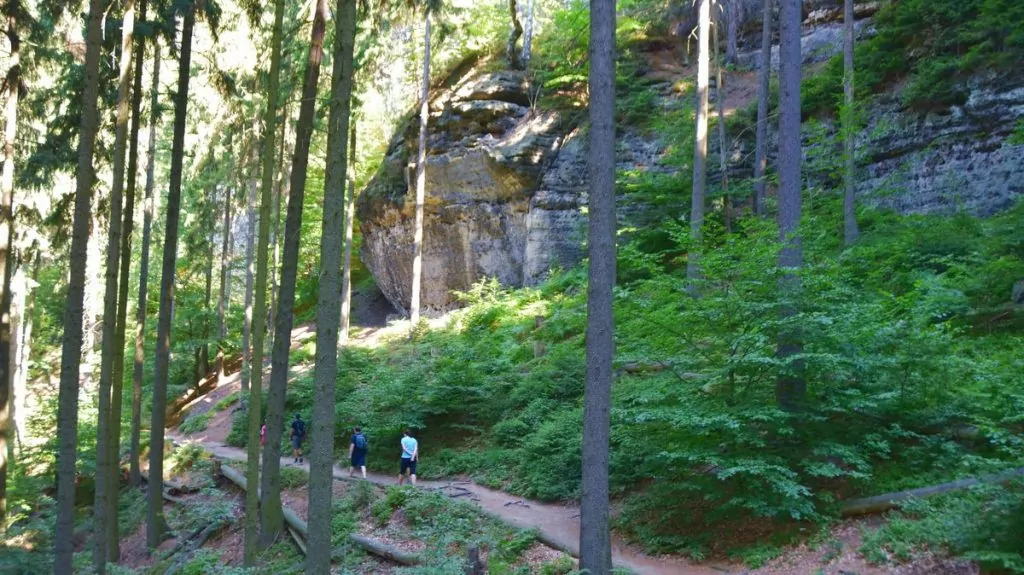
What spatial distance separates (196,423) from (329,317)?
820 inches

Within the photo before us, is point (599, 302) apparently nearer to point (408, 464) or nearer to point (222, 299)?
point (408, 464)

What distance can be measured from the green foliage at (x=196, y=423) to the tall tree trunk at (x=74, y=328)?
685 inches

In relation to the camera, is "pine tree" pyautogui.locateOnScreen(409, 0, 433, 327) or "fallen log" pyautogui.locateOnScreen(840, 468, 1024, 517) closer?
"fallen log" pyautogui.locateOnScreen(840, 468, 1024, 517)

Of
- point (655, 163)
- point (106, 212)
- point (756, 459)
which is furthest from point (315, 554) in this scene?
point (655, 163)

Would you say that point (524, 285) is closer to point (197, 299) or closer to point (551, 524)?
point (551, 524)

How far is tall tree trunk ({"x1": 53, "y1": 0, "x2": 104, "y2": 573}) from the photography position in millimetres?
8195

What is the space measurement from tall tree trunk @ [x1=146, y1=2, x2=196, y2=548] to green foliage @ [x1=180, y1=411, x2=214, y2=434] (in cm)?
1247

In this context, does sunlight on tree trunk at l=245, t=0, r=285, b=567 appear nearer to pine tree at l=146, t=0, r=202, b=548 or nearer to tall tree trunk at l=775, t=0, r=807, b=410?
pine tree at l=146, t=0, r=202, b=548

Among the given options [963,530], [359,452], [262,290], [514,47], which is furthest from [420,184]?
[963,530]

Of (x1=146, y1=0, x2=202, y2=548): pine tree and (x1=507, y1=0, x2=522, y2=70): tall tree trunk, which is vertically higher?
(x1=507, y1=0, x2=522, y2=70): tall tree trunk

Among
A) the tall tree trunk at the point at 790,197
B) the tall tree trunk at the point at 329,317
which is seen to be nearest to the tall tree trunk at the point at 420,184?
the tall tree trunk at the point at 790,197

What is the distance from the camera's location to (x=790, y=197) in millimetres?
10086

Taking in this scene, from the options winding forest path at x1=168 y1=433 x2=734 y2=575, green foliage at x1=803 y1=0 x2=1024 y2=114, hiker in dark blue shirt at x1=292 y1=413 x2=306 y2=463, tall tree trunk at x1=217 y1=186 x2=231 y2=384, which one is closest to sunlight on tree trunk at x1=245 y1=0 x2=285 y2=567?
winding forest path at x1=168 y1=433 x2=734 y2=575

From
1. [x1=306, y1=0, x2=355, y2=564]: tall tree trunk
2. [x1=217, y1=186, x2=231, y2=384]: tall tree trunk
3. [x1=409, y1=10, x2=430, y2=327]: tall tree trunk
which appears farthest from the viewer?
[x1=217, y1=186, x2=231, y2=384]: tall tree trunk
